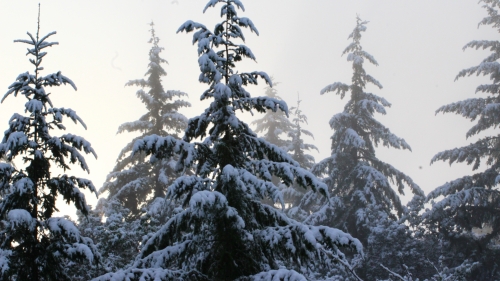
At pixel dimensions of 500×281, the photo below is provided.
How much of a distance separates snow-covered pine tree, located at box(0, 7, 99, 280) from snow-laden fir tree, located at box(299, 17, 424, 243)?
599 inches

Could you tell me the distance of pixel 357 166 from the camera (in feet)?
74.0

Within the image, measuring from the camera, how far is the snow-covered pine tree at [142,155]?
67.9 ft

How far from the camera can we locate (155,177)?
841 inches

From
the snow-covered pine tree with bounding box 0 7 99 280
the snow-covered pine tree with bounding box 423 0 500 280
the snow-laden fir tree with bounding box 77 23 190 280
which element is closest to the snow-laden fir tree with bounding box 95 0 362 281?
the snow-covered pine tree with bounding box 0 7 99 280

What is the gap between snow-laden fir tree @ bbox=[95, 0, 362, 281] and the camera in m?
6.27

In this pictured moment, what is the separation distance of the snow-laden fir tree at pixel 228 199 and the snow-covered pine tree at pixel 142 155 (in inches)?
497

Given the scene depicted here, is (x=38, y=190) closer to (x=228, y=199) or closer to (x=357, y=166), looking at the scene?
(x=228, y=199)

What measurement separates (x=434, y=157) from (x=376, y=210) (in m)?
4.10

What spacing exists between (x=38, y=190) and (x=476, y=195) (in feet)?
59.3

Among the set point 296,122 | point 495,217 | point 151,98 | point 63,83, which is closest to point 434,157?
point 495,217

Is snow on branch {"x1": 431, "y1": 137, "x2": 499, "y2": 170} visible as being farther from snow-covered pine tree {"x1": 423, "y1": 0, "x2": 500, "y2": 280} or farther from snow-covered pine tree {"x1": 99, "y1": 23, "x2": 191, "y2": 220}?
snow-covered pine tree {"x1": 99, "y1": 23, "x2": 191, "y2": 220}

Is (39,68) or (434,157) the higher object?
(434,157)

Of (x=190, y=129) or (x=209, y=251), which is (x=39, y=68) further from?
(x=209, y=251)

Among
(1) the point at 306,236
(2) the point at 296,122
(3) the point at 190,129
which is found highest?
(2) the point at 296,122
